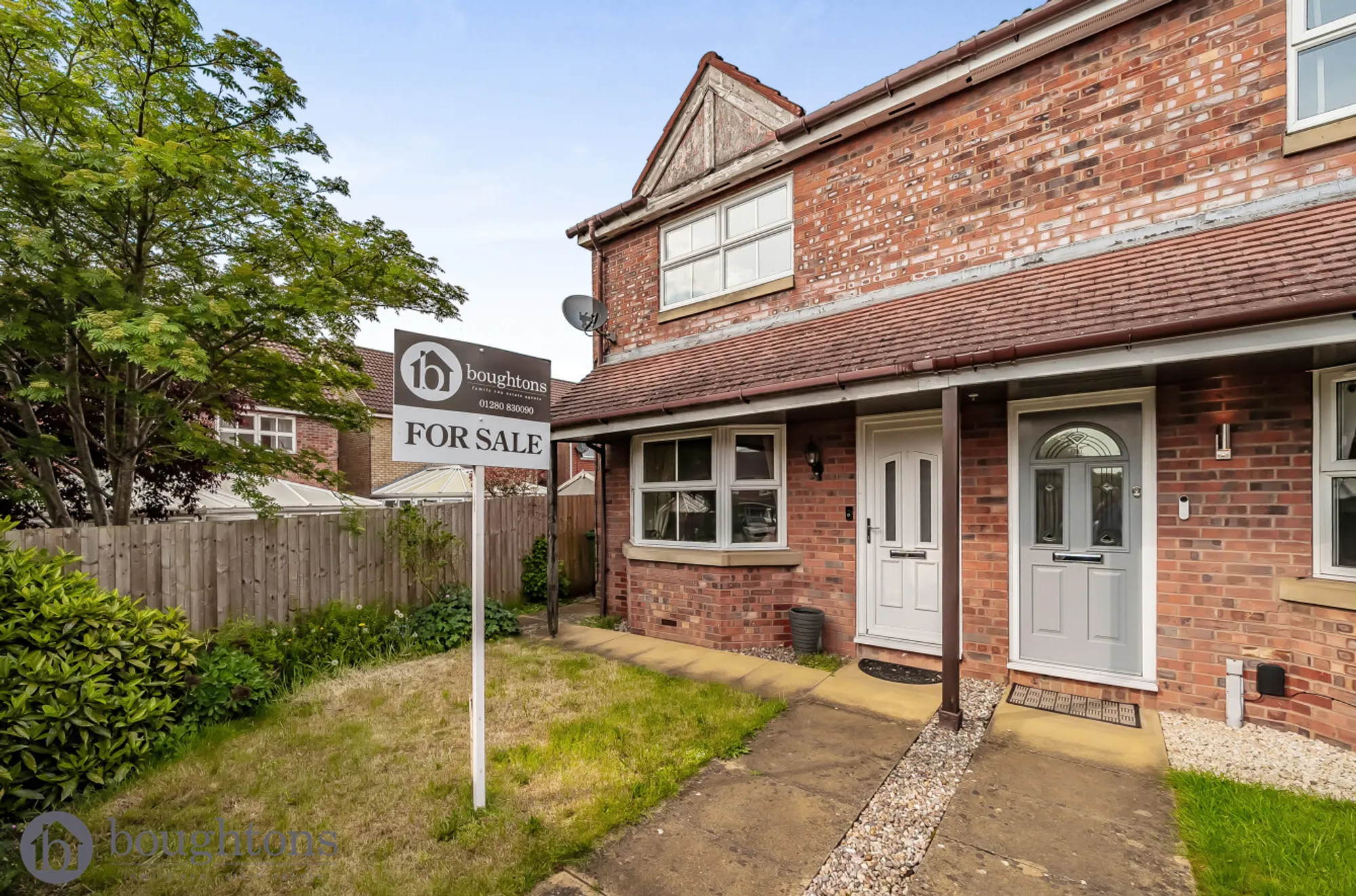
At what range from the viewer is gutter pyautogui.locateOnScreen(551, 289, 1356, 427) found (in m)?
3.20

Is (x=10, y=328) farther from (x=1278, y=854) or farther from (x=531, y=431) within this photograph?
(x=1278, y=854)

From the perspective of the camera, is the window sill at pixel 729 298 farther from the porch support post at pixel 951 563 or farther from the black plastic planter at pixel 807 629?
the black plastic planter at pixel 807 629

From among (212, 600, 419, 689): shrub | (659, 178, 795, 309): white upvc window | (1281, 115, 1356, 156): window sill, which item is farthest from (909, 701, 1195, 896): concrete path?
(212, 600, 419, 689): shrub

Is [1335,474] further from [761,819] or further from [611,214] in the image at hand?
[611,214]

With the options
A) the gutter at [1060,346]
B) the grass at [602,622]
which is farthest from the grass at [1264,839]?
the grass at [602,622]

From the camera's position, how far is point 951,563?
4.42 meters

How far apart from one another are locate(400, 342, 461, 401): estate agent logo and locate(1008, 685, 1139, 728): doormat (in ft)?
16.7

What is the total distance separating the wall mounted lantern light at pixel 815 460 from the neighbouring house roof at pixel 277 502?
20.3ft

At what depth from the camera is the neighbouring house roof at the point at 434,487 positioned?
13.0m

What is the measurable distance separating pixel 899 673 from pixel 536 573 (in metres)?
5.93

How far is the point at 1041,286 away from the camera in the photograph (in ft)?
16.0

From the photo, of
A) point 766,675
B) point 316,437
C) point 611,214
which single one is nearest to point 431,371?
point 766,675

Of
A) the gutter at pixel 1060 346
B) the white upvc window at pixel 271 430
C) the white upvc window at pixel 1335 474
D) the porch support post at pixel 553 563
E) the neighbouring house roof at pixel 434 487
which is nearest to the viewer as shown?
the gutter at pixel 1060 346

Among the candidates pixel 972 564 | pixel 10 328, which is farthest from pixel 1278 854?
pixel 10 328
